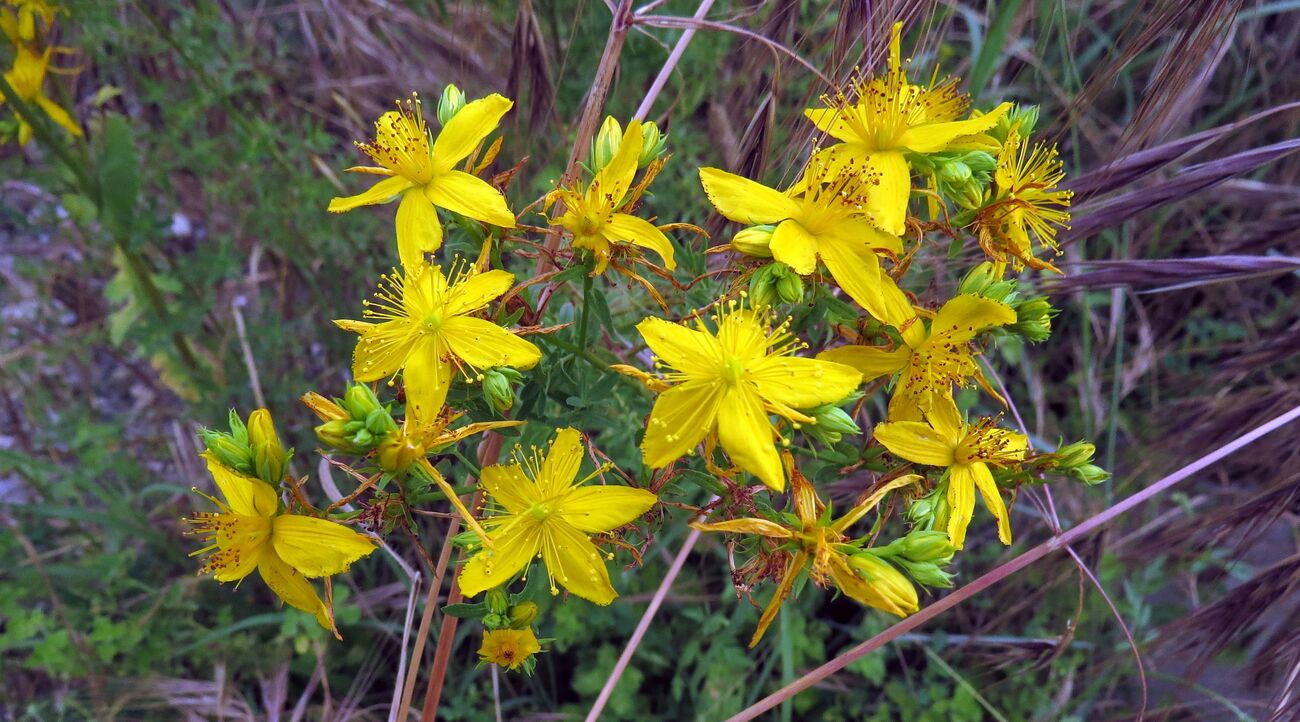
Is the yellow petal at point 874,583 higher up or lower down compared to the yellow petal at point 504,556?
higher up

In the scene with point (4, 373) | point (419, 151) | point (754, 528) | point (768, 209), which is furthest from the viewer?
point (4, 373)

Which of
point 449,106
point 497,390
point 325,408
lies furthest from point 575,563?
point 449,106

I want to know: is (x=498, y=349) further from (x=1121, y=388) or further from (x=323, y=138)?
(x=1121, y=388)

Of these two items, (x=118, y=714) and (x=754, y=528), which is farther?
(x=118, y=714)

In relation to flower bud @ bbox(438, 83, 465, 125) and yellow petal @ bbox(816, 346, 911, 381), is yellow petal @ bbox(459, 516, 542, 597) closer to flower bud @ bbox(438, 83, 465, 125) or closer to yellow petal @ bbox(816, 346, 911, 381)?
yellow petal @ bbox(816, 346, 911, 381)

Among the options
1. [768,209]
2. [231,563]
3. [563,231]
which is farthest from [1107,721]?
[231,563]

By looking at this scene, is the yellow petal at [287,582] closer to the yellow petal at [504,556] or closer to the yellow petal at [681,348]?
the yellow petal at [504,556]

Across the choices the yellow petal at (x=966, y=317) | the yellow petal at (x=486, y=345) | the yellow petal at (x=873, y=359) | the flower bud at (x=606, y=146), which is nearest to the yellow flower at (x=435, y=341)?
the yellow petal at (x=486, y=345)

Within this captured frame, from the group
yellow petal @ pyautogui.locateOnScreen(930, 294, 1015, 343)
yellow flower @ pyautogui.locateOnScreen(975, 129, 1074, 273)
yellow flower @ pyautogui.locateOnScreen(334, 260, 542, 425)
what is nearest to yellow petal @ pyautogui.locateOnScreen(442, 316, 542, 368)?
yellow flower @ pyautogui.locateOnScreen(334, 260, 542, 425)
